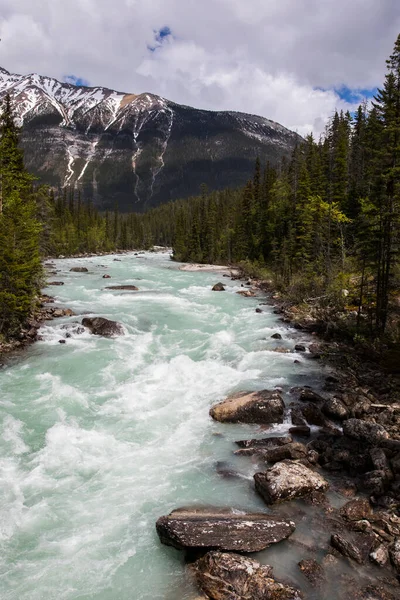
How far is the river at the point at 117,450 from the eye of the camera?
712cm

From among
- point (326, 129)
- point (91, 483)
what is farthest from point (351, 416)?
point (326, 129)

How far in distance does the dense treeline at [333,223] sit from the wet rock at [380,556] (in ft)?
41.5

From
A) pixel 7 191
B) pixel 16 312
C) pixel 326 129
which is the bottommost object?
pixel 16 312

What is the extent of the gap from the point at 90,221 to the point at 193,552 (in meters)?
121

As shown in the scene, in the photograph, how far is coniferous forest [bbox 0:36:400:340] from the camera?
18578mm

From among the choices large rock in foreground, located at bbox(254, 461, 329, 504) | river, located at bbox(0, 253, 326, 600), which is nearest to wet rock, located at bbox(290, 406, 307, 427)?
river, located at bbox(0, 253, 326, 600)

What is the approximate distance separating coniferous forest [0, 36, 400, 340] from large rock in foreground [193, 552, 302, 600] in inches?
529

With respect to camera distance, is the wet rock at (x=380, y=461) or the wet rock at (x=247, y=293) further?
the wet rock at (x=247, y=293)

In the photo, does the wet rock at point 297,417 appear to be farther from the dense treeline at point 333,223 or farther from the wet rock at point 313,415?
the dense treeline at point 333,223

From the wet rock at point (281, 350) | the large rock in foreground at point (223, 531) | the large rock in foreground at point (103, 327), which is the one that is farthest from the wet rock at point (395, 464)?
the large rock in foreground at point (103, 327)

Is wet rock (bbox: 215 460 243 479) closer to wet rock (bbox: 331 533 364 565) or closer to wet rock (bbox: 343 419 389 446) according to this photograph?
wet rock (bbox: 331 533 364 565)

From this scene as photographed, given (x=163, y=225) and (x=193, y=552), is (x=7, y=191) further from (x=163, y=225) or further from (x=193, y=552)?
(x=163, y=225)

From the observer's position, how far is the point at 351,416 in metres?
12.2

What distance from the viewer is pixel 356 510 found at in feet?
26.4
